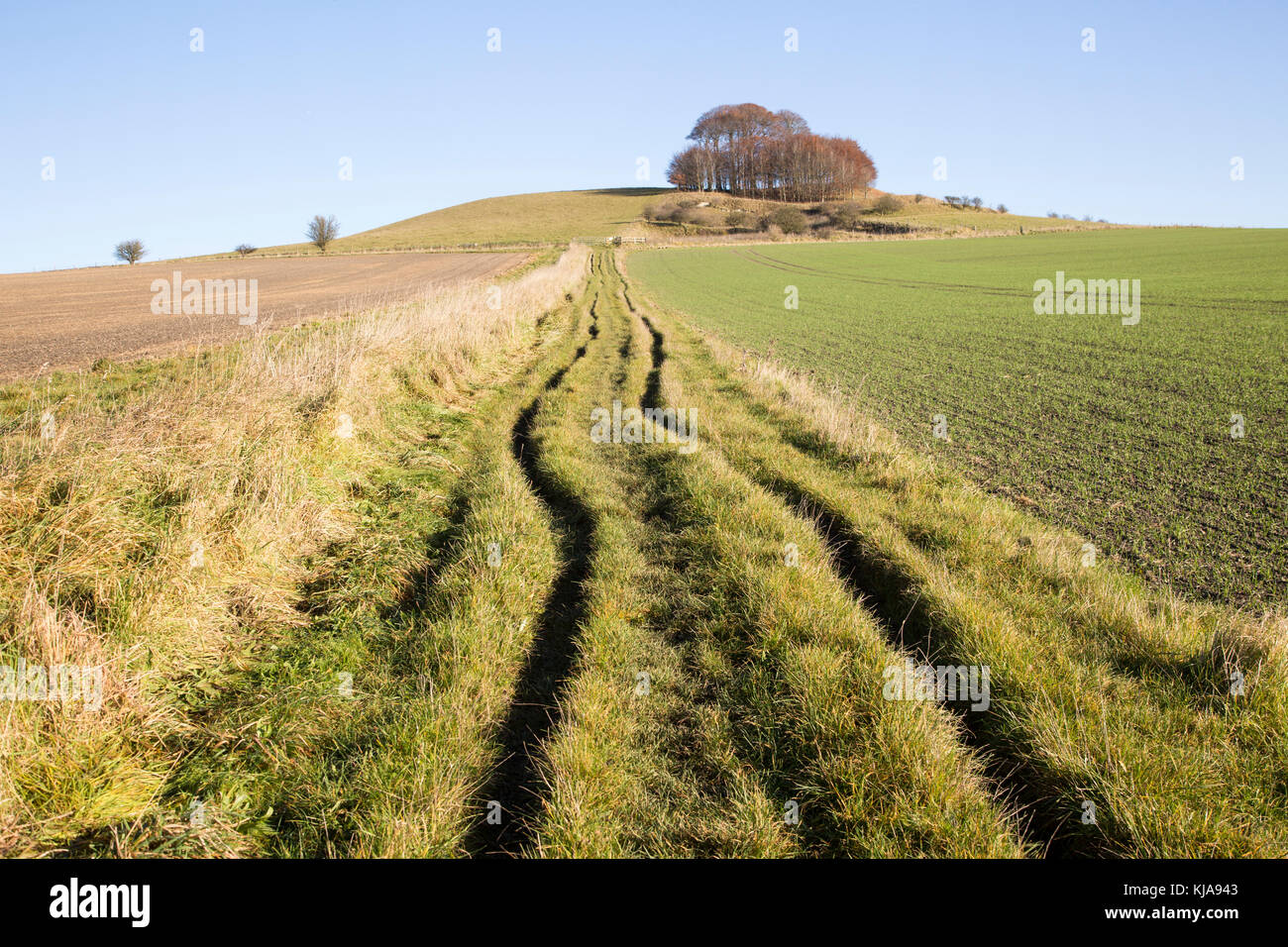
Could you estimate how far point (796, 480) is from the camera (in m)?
7.07

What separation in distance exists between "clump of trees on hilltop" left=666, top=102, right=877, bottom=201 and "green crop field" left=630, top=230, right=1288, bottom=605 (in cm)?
8685

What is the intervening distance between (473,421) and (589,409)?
188 cm

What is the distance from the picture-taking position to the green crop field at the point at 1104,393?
5848mm

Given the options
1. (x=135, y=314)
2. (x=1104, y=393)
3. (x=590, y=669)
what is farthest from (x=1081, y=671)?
(x=135, y=314)

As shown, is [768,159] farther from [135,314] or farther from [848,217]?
[135,314]

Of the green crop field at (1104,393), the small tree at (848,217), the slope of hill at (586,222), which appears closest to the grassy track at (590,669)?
the green crop field at (1104,393)

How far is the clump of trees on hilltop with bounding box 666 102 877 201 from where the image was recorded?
108562 mm

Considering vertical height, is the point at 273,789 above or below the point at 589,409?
below

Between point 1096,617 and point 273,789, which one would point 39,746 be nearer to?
point 273,789

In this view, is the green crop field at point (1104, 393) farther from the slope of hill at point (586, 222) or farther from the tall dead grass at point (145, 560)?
the slope of hill at point (586, 222)

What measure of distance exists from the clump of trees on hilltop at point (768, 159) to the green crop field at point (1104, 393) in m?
86.8

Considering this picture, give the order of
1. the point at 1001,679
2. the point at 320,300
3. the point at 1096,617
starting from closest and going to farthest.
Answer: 1. the point at 1001,679
2. the point at 1096,617
3. the point at 320,300

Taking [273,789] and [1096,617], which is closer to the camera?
[273,789]
